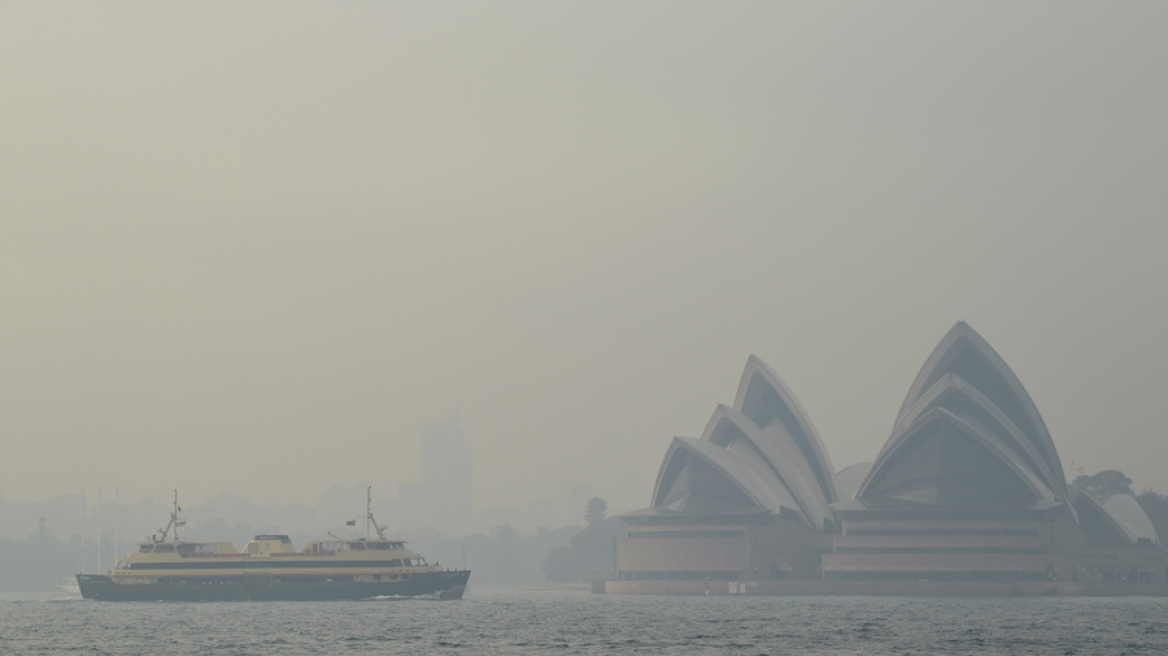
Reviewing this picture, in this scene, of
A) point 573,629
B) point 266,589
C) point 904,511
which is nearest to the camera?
point 573,629

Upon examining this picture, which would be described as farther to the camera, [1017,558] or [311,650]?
[1017,558]

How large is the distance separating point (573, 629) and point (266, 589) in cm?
3939

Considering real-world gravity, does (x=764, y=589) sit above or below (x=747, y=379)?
below

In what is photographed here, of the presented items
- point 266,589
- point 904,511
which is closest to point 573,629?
point 266,589

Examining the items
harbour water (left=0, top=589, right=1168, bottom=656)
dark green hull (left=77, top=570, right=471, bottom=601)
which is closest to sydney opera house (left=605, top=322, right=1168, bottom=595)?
harbour water (left=0, top=589, right=1168, bottom=656)

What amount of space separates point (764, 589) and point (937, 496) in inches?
812

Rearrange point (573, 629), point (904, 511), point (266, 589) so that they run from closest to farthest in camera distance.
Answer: point (573, 629) → point (266, 589) → point (904, 511)

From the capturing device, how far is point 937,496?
167 metres

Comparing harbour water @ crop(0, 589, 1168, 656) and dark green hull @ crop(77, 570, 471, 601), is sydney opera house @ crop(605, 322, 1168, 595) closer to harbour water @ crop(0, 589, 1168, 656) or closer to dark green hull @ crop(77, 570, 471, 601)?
harbour water @ crop(0, 589, 1168, 656)

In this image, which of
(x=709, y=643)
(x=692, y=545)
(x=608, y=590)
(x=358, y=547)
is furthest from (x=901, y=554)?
(x=709, y=643)

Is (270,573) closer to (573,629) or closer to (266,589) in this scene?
(266,589)

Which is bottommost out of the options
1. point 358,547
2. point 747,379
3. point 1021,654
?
point 1021,654

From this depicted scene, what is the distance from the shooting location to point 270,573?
125750mm

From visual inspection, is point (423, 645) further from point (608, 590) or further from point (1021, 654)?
point (608, 590)
